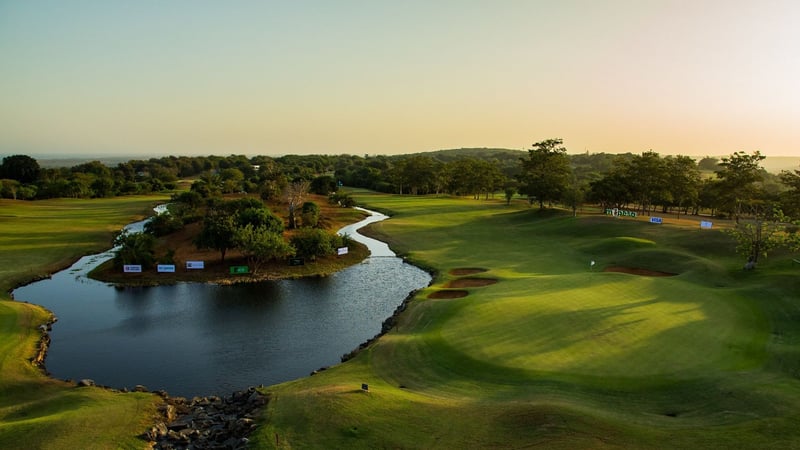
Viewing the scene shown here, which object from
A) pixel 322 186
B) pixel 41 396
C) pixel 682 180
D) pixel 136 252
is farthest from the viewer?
pixel 322 186

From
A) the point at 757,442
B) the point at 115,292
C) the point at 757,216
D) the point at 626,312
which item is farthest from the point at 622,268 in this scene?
the point at 115,292

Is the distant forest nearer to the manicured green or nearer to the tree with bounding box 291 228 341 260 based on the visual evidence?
the tree with bounding box 291 228 341 260

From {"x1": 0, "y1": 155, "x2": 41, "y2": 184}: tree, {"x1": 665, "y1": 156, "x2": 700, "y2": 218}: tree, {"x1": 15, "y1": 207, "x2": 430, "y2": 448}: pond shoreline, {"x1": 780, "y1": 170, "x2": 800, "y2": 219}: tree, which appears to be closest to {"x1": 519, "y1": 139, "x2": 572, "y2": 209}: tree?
{"x1": 665, "y1": 156, "x2": 700, "y2": 218}: tree

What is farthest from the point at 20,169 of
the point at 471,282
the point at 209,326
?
the point at 471,282

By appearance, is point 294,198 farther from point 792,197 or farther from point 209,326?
point 792,197

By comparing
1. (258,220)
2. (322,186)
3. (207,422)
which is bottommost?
(207,422)

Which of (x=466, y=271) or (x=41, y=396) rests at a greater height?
(x=466, y=271)

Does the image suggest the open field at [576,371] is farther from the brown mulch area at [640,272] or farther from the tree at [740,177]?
the tree at [740,177]
